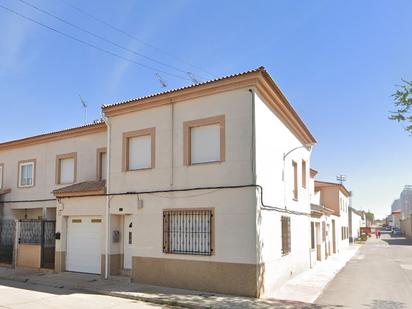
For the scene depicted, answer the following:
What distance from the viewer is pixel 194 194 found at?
12.3 meters

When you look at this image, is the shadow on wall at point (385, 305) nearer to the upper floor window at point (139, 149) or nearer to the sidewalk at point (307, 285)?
the sidewalk at point (307, 285)

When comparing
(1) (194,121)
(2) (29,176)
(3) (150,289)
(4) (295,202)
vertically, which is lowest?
(3) (150,289)

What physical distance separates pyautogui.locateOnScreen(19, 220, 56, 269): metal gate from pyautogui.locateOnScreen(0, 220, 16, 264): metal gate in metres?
1.37

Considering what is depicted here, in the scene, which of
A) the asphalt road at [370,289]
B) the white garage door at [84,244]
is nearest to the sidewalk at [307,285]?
the asphalt road at [370,289]

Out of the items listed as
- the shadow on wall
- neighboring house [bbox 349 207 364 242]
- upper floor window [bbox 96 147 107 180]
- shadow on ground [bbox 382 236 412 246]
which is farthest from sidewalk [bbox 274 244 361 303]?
neighboring house [bbox 349 207 364 242]

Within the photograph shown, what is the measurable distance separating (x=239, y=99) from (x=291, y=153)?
5.02m

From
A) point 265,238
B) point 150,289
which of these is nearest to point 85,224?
point 150,289

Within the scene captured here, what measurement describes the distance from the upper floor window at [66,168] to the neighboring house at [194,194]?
2.98ft

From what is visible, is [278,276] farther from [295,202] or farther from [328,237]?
[328,237]

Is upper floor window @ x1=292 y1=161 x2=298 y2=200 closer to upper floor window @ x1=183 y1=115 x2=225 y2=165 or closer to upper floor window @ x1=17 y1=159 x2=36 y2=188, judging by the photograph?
upper floor window @ x1=183 y1=115 x2=225 y2=165

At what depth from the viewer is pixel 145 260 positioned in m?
13.0

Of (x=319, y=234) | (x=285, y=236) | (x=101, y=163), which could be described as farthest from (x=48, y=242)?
(x=319, y=234)

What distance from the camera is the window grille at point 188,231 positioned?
1191 cm

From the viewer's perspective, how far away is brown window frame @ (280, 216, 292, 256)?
14161mm
